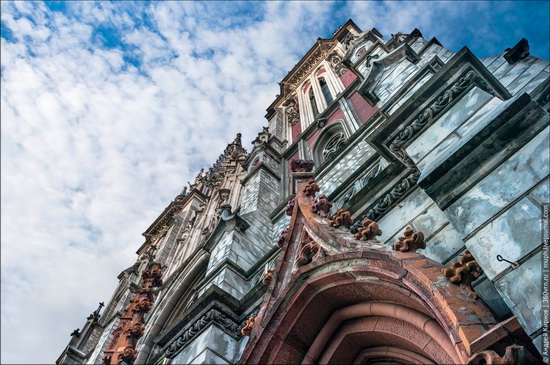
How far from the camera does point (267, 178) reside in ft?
42.3

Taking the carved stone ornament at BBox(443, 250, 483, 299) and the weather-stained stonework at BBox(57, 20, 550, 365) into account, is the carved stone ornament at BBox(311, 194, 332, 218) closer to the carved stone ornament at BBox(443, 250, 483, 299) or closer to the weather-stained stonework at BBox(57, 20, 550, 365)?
the weather-stained stonework at BBox(57, 20, 550, 365)

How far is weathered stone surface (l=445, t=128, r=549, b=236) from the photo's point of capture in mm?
3264

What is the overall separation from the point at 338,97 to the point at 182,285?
7.08 meters

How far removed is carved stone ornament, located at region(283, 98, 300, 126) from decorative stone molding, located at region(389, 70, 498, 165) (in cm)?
1333

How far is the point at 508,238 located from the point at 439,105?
1.96 metres

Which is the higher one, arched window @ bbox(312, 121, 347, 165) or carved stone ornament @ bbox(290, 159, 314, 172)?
arched window @ bbox(312, 121, 347, 165)

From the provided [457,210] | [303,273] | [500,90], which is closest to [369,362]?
[303,273]

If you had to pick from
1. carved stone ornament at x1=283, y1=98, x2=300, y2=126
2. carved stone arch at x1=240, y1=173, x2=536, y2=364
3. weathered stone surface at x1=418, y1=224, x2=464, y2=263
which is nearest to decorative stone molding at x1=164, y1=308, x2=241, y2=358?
carved stone arch at x1=240, y1=173, x2=536, y2=364

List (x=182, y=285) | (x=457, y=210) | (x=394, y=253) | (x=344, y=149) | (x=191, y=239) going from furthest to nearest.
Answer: (x=191, y=239) < (x=182, y=285) < (x=344, y=149) < (x=394, y=253) < (x=457, y=210)

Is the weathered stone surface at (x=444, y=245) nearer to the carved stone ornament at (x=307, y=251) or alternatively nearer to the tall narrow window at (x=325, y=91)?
the carved stone ornament at (x=307, y=251)

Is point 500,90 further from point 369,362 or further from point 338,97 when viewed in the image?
point 338,97

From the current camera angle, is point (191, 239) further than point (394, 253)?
Yes

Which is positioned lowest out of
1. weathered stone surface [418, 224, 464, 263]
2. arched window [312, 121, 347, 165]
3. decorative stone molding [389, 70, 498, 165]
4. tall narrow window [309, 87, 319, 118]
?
weathered stone surface [418, 224, 464, 263]

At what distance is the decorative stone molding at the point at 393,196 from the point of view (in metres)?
5.34
